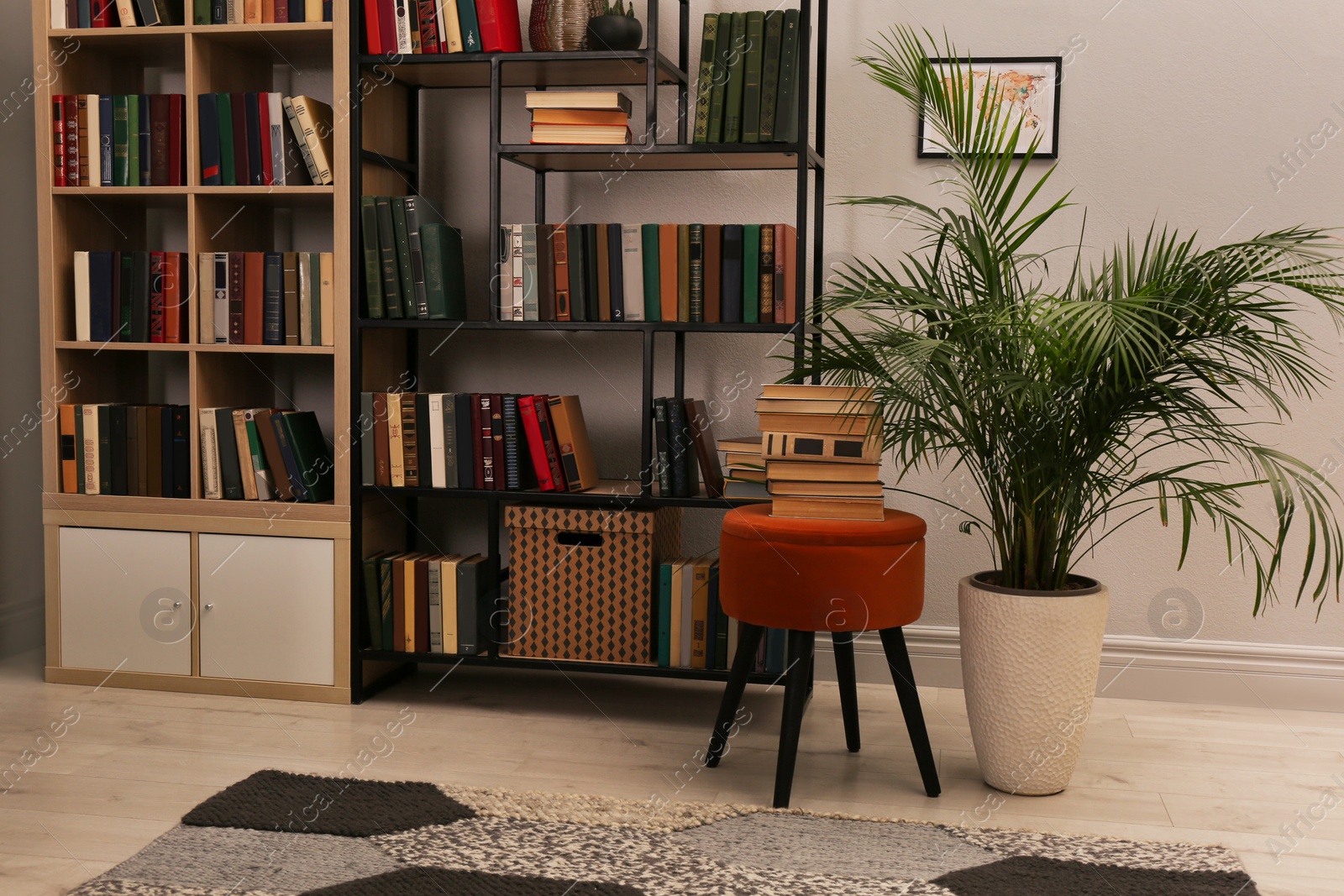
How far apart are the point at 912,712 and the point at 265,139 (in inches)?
80.4

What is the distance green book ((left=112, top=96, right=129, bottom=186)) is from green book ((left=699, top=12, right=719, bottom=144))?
1434mm

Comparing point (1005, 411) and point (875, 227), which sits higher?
point (875, 227)

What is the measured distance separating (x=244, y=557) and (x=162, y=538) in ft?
0.74

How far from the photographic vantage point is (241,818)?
205 cm

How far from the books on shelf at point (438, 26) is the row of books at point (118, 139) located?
548 mm

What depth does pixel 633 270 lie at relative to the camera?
105 inches

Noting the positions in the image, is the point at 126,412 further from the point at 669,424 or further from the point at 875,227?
the point at 875,227

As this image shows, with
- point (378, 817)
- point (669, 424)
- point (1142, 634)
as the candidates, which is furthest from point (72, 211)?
point (1142, 634)

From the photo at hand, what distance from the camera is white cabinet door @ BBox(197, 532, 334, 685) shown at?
2.82m

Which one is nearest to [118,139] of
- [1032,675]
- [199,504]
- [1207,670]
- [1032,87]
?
[199,504]

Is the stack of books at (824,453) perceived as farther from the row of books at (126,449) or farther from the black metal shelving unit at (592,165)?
the row of books at (126,449)

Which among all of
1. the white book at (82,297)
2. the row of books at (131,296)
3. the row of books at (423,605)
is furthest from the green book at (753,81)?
the white book at (82,297)

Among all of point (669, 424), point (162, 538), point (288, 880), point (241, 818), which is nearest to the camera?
point (288, 880)

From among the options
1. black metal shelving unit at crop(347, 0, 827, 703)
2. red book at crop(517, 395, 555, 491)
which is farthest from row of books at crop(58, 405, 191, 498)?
red book at crop(517, 395, 555, 491)
